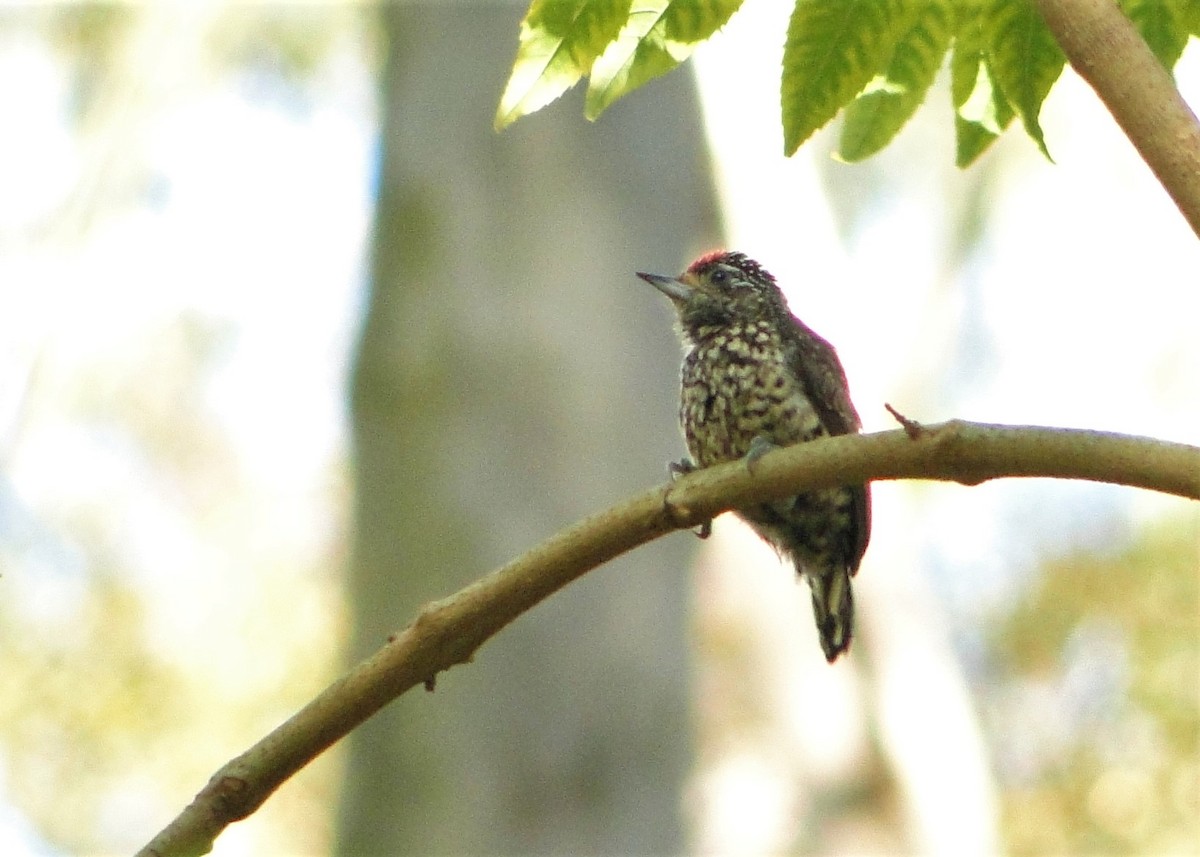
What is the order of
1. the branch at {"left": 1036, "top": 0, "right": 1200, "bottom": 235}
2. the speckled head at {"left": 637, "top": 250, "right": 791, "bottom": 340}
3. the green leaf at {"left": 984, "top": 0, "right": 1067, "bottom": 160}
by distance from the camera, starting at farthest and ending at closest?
1. the speckled head at {"left": 637, "top": 250, "right": 791, "bottom": 340}
2. the green leaf at {"left": 984, "top": 0, "right": 1067, "bottom": 160}
3. the branch at {"left": 1036, "top": 0, "right": 1200, "bottom": 235}

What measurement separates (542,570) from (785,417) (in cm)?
202

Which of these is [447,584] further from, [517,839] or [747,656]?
[747,656]

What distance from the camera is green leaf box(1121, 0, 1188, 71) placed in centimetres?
212

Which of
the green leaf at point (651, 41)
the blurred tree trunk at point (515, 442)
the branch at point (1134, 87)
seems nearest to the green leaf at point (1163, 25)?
the branch at point (1134, 87)

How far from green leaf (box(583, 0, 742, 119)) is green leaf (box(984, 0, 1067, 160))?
14.1 inches

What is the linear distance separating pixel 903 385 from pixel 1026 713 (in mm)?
5399

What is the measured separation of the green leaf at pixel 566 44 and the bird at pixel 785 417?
6.46ft

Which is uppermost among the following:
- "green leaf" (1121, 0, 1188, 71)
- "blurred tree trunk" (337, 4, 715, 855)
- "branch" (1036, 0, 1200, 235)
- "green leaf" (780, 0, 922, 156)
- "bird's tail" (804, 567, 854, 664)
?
"blurred tree trunk" (337, 4, 715, 855)

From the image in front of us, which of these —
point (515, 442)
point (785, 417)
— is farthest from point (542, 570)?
point (515, 442)

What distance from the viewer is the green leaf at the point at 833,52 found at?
2.10 meters

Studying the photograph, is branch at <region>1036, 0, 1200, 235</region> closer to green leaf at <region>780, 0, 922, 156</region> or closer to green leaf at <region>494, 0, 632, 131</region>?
green leaf at <region>780, 0, 922, 156</region>

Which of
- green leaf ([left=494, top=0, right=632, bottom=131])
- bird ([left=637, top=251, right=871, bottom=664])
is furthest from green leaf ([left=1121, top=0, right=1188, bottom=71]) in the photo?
bird ([left=637, top=251, right=871, bottom=664])

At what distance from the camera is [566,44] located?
209cm

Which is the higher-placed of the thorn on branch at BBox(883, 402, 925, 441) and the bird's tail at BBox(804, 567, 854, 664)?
the bird's tail at BBox(804, 567, 854, 664)
